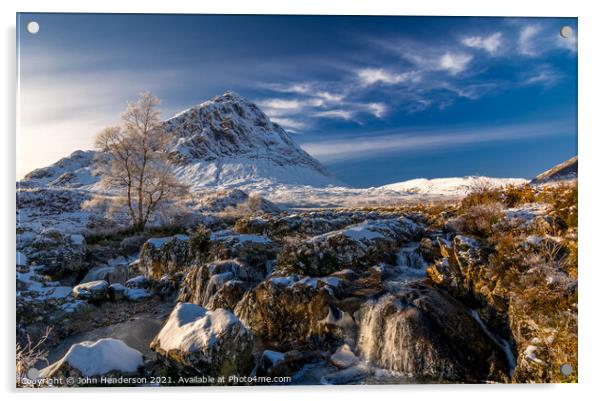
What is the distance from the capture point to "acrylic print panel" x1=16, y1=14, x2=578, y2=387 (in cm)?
473

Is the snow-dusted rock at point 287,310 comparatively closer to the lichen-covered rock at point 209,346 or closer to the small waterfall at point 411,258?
the lichen-covered rock at point 209,346

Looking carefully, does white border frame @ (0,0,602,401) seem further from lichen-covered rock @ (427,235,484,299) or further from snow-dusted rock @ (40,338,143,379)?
lichen-covered rock @ (427,235,484,299)

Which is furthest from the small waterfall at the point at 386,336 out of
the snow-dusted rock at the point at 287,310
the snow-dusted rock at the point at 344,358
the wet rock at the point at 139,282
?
the wet rock at the point at 139,282

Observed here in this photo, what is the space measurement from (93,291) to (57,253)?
2.76 ft

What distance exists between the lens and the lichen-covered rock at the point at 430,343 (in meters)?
4.58

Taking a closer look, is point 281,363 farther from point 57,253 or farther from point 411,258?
point 57,253

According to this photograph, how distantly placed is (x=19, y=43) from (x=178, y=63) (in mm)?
2173

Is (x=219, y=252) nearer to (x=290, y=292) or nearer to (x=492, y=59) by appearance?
(x=290, y=292)

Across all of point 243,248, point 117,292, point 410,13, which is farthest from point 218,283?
point 410,13

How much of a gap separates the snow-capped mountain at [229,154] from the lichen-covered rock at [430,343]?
7.60 ft

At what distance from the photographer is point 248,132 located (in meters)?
5.98

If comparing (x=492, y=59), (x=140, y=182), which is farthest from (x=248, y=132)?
(x=492, y=59)

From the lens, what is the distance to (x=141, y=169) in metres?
6.15

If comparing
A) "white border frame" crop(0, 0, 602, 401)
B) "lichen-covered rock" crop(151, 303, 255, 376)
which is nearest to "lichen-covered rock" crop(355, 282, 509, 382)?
"white border frame" crop(0, 0, 602, 401)
